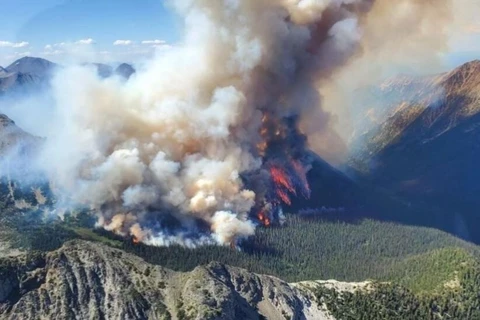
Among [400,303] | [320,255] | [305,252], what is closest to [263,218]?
[305,252]

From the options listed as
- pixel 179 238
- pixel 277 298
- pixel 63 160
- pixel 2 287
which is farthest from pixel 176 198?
pixel 2 287

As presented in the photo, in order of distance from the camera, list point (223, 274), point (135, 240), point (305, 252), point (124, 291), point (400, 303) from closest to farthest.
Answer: point (124, 291), point (223, 274), point (400, 303), point (135, 240), point (305, 252)

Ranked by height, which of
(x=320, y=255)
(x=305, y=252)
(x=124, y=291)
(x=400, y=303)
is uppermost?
(x=320, y=255)

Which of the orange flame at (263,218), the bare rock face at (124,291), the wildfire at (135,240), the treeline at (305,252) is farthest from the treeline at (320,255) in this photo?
the bare rock face at (124,291)

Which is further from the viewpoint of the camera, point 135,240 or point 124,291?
point 135,240

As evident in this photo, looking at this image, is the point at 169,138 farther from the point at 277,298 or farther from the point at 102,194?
the point at 277,298

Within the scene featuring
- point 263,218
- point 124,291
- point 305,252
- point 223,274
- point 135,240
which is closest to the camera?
point 124,291

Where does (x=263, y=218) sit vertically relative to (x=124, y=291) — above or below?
above

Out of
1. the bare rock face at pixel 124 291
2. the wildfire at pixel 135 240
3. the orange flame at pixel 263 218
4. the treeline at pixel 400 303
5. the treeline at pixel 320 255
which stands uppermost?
the orange flame at pixel 263 218

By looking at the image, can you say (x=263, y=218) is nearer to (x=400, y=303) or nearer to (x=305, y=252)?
(x=305, y=252)

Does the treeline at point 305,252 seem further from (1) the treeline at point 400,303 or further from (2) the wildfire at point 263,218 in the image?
(1) the treeline at point 400,303
